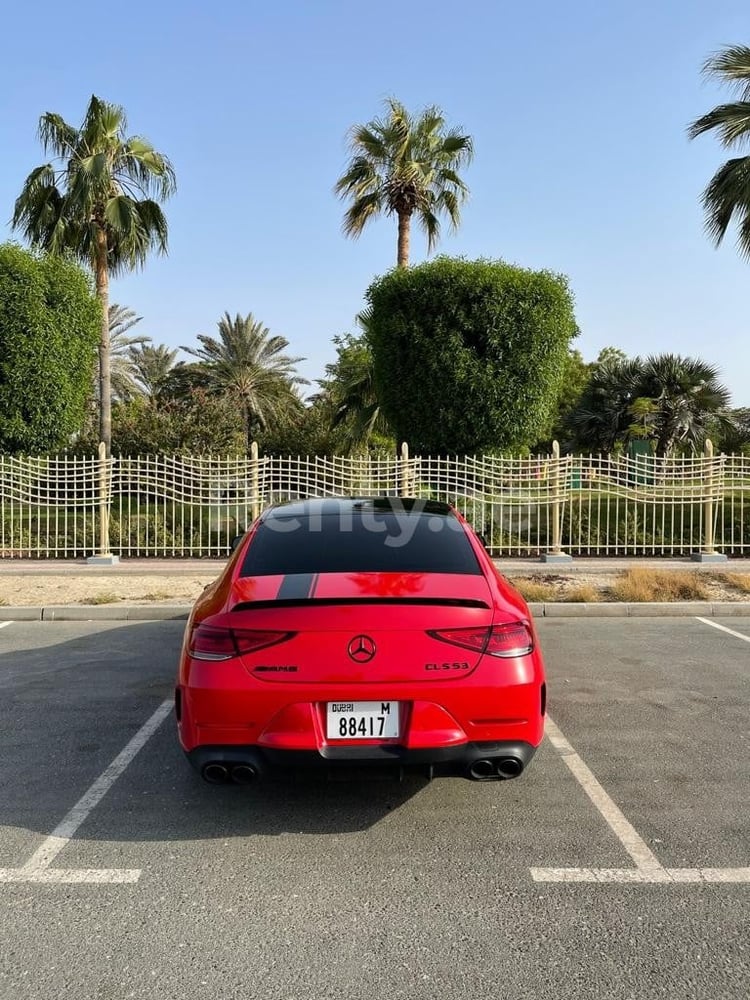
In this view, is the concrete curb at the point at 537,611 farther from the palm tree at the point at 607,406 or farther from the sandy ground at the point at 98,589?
the palm tree at the point at 607,406

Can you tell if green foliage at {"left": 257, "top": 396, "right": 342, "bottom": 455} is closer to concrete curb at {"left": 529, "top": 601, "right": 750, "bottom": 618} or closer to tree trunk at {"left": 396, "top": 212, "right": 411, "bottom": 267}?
tree trunk at {"left": 396, "top": 212, "right": 411, "bottom": 267}

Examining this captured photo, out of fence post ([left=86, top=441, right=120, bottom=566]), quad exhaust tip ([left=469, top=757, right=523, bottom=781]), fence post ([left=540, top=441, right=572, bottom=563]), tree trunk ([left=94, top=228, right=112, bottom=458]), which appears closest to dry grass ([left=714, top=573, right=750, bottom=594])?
fence post ([left=540, top=441, right=572, bottom=563])

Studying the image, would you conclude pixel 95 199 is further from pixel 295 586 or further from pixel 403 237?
pixel 295 586

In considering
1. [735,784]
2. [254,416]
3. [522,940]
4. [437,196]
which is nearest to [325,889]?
[522,940]

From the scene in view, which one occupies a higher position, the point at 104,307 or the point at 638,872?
the point at 104,307

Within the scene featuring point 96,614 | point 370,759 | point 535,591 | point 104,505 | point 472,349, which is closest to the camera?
point 370,759

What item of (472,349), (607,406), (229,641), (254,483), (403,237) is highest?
(403,237)

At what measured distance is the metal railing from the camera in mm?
13875

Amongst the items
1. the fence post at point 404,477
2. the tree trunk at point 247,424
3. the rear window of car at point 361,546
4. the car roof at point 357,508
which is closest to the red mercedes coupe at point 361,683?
the rear window of car at point 361,546

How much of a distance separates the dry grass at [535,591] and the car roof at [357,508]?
485cm

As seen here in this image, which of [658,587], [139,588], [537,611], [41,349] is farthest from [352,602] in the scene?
[41,349]

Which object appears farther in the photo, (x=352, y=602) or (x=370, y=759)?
(x=352, y=602)

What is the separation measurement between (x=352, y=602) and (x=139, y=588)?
8.21m

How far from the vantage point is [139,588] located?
11.1 m
